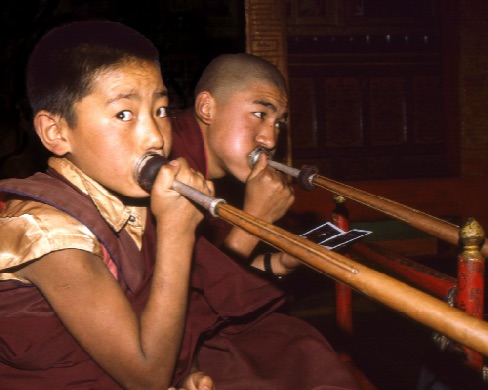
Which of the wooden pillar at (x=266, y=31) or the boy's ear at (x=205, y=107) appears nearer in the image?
the boy's ear at (x=205, y=107)

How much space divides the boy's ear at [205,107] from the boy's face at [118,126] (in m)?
0.97

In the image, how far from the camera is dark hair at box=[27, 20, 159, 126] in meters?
1.08

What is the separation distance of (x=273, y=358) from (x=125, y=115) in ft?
2.18

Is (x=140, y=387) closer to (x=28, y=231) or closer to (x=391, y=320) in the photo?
(x=28, y=231)

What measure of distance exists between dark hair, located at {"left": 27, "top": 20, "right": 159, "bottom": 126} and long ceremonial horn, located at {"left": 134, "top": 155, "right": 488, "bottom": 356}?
533mm

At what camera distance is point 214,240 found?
1.82 metres

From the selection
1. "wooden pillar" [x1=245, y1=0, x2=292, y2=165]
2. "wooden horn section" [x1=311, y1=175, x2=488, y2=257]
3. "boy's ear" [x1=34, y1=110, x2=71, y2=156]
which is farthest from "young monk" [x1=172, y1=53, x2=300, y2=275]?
"wooden pillar" [x1=245, y1=0, x2=292, y2=165]

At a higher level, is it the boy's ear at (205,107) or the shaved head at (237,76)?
the shaved head at (237,76)

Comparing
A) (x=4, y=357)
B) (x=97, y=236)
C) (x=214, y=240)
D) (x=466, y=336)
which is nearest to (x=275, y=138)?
(x=214, y=240)

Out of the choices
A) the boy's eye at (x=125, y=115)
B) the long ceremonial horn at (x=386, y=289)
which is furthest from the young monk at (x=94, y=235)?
the long ceremonial horn at (x=386, y=289)

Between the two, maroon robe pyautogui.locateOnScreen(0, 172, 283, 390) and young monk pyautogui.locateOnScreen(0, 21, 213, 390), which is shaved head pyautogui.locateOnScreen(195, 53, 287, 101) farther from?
maroon robe pyautogui.locateOnScreen(0, 172, 283, 390)

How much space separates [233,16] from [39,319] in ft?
13.1

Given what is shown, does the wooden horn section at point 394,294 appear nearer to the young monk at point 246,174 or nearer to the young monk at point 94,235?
the young monk at point 94,235

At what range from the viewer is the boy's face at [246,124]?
195 centimetres
